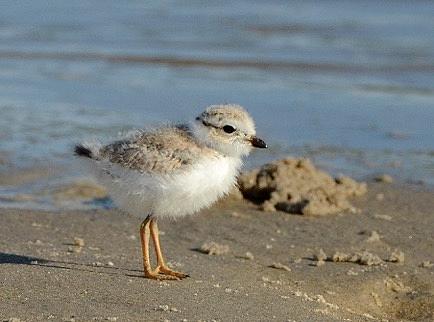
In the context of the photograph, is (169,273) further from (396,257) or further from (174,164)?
(396,257)

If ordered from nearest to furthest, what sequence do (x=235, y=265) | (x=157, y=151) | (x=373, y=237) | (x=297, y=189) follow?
(x=157, y=151) → (x=235, y=265) → (x=373, y=237) → (x=297, y=189)

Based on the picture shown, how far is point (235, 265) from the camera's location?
6227 mm

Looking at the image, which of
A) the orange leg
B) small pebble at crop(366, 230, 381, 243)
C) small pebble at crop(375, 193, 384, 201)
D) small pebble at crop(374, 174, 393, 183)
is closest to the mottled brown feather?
the orange leg

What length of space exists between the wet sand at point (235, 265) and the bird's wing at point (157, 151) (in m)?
0.66

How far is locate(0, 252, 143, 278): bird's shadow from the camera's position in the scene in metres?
5.60

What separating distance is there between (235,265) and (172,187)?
1.22 m

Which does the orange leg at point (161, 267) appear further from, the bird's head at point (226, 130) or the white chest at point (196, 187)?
the bird's head at point (226, 130)

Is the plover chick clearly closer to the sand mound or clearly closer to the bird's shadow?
the bird's shadow

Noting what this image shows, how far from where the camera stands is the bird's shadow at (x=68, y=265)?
220 inches

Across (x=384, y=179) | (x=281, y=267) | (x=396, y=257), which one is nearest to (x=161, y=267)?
(x=281, y=267)

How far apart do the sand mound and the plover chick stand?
7.08ft

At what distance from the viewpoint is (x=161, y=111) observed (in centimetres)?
1088

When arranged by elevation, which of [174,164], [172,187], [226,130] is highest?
[226,130]

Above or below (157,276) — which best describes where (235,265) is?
below
